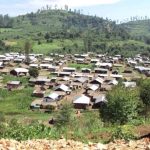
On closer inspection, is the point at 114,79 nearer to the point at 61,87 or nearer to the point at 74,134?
the point at 61,87

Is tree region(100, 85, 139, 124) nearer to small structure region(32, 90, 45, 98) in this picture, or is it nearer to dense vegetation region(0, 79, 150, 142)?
dense vegetation region(0, 79, 150, 142)

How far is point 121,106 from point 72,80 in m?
51.3

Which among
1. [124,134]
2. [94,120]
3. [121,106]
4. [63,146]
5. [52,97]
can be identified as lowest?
[52,97]

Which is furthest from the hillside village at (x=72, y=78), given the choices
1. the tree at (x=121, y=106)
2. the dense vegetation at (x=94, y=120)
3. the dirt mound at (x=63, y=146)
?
the dirt mound at (x=63, y=146)

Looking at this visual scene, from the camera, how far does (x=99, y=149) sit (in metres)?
8.45

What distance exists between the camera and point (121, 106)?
28.9m

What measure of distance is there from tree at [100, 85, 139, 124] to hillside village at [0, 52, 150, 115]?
10.0m

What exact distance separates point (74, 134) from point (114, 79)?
6988 cm

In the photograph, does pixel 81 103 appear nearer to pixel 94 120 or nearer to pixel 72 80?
pixel 72 80

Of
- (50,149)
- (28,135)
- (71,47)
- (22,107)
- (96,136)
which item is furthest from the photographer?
(71,47)

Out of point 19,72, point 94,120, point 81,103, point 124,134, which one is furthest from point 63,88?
point 124,134

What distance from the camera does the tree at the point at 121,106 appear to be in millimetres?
28000

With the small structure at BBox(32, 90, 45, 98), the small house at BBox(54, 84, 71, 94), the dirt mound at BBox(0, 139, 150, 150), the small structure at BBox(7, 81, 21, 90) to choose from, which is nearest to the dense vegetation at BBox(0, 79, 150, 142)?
the small structure at BBox(32, 90, 45, 98)

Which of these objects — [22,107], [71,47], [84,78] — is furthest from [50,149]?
[71,47]
